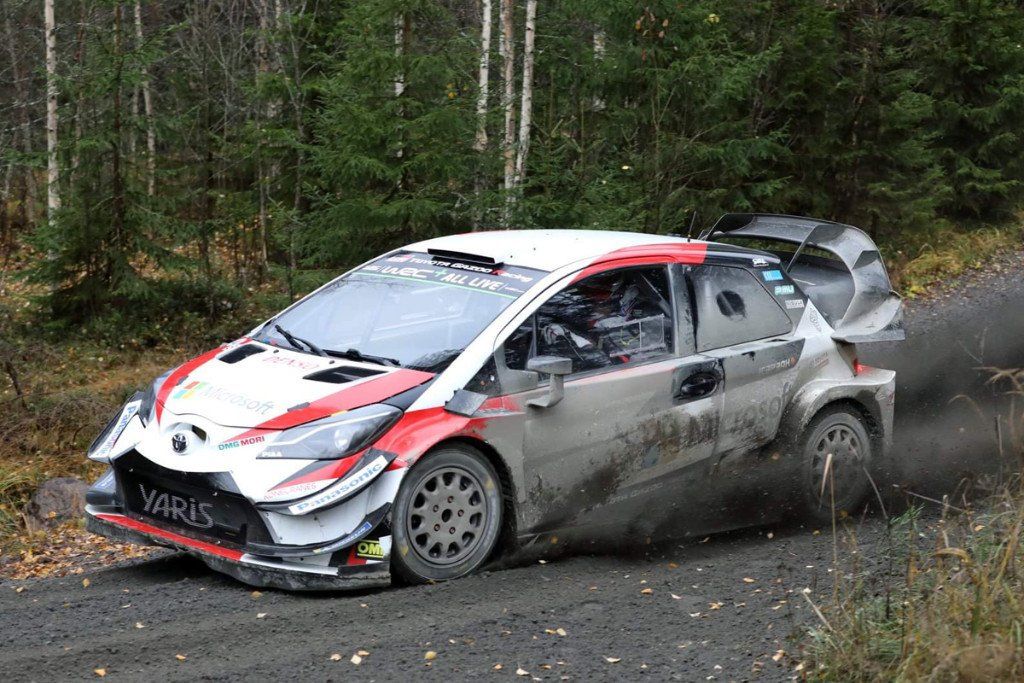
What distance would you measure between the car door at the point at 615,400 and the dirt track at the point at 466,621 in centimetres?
37

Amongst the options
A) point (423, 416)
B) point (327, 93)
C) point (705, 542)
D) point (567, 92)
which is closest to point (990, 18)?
point (567, 92)

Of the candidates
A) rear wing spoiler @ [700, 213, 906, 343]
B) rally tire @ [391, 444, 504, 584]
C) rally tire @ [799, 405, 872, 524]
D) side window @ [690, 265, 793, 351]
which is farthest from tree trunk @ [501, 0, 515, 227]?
rally tire @ [391, 444, 504, 584]

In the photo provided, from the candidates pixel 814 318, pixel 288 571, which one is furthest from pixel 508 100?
pixel 288 571

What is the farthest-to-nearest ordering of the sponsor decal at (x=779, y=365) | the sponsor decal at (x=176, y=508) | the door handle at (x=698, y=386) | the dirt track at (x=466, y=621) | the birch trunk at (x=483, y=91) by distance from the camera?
the birch trunk at (x=483, y=91)
the sponsor decal at (x=779, y=365)
the door handle at (x=698, y=386)
the sponsor decal at (x=176, y=508)
the dirt track at (x=466, y=621)

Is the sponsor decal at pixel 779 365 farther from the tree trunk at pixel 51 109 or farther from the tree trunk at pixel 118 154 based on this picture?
the tree trunk at pixel 51 109

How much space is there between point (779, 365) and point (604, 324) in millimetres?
1365

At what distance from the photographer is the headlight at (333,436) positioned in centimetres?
532

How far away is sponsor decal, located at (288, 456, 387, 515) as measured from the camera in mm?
5227

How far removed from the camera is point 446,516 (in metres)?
5.57

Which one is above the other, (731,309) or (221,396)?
(731,309)

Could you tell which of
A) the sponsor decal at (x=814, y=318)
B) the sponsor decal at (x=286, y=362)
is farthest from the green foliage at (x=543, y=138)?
the sponsor decal at (x=286, y=362)

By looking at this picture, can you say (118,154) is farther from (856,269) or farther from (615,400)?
(615,400)

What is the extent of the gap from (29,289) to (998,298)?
550 inches

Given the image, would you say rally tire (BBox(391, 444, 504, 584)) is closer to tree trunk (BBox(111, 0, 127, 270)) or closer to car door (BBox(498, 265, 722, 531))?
car door (BBox(498, 265, 722, 531))
